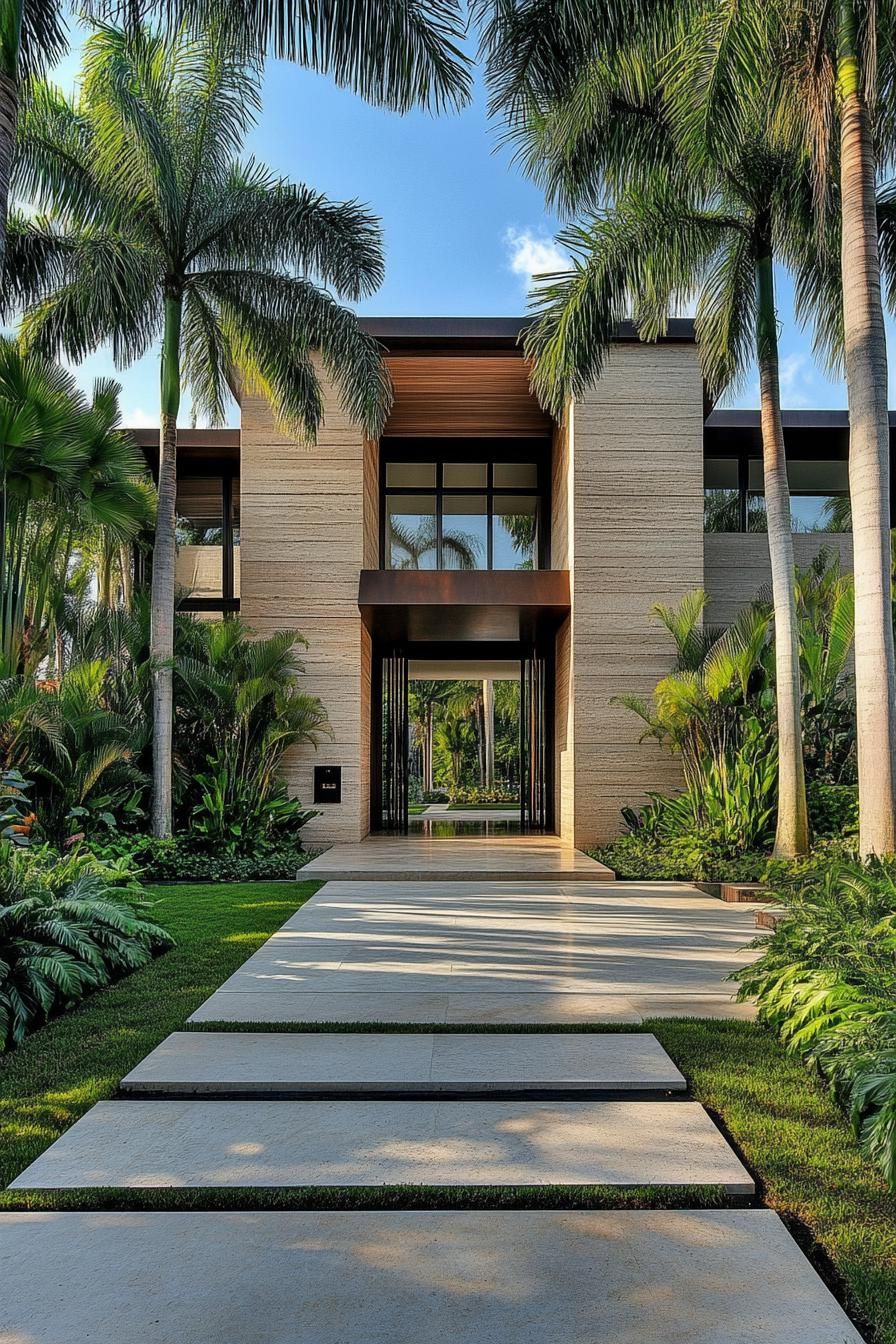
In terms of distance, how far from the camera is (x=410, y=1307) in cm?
226

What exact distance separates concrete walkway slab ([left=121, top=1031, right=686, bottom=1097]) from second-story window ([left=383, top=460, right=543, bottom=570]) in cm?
1303

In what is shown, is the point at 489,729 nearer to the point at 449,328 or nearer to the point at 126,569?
the point at 126,569

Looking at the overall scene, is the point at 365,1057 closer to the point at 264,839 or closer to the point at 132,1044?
the point at 132,1044

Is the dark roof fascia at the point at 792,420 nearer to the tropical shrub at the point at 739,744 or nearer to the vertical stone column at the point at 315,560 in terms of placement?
the tropical shrub at the point at 739,744

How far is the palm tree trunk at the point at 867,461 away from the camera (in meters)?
6.84

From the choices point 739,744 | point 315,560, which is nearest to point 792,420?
point 739,744

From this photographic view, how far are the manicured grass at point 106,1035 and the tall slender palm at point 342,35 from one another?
6.33 m

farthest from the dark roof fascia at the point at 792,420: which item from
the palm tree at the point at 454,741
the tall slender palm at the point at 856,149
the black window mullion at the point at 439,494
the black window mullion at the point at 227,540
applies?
the palm tree at the point at 454,741

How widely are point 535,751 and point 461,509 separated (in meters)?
4.74

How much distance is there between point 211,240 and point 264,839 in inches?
292

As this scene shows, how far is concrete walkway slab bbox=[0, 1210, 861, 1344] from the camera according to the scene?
2174 mm

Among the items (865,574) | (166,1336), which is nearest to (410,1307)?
(166,1336)

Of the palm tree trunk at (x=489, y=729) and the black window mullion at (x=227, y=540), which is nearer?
the black window mullion at (x=227, y=540)

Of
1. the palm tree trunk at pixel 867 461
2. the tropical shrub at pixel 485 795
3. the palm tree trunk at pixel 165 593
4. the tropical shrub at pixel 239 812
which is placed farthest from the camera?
the tropical shrub at pixel 485 795
